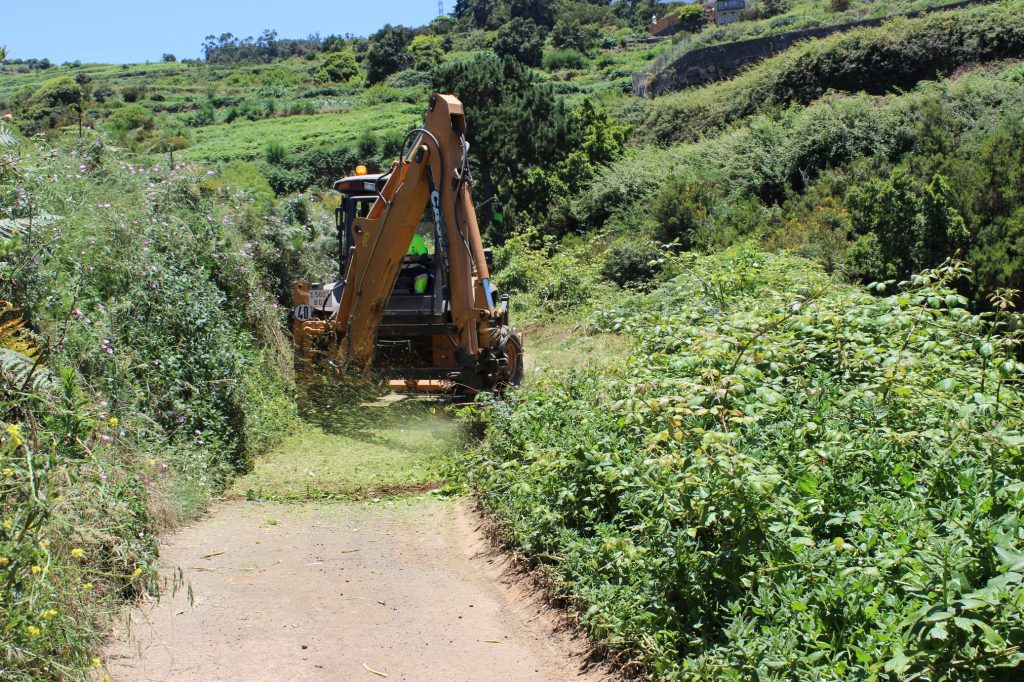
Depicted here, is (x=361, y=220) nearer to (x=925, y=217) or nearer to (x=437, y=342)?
(x=437, y=342)

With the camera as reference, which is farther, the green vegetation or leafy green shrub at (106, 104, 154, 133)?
leafy green shrub at (106, 104, 154, 133)

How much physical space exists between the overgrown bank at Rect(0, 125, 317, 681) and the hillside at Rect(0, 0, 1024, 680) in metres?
0.03

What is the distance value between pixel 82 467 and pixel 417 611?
2132 millimetres

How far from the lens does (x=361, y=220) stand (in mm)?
10086

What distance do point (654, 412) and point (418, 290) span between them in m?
6.11

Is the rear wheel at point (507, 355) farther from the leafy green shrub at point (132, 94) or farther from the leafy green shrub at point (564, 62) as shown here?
the leafy green shrub at point (132, 94)

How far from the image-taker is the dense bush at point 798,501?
11.8 ft

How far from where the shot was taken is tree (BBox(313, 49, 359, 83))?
76875 millimetres

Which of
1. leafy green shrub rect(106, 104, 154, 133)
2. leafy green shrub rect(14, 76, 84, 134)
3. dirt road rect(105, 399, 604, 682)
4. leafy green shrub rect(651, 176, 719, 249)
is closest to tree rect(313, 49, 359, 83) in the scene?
leafy green shrub rect(14, 76, 84, 134)

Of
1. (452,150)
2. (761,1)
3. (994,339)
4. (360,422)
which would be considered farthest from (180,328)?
(761,1)

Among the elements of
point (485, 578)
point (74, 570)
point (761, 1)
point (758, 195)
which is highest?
point (761, 1)

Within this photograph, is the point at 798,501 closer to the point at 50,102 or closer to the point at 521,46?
the point at 50,102

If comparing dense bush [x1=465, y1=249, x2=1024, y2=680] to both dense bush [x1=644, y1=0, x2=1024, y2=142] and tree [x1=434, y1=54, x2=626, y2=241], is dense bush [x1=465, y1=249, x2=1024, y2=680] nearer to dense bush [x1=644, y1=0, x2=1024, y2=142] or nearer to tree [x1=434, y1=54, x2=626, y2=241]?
tree [x1=434, y1=54, x2=626, y2=241]

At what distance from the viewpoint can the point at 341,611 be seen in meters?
5.48
